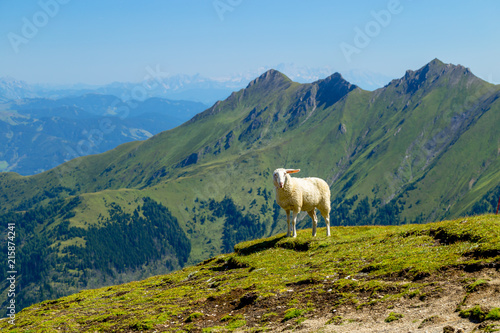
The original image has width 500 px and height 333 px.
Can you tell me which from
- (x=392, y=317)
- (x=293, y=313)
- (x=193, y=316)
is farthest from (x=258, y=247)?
(x=392, y=317)

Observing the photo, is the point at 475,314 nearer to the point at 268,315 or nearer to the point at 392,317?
the point at 392,317

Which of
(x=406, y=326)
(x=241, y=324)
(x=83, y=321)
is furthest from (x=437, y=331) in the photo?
(x=83, y=321)

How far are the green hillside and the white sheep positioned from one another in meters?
3.63

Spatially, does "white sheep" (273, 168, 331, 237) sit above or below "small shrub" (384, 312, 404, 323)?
above

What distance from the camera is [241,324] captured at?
2333 cm

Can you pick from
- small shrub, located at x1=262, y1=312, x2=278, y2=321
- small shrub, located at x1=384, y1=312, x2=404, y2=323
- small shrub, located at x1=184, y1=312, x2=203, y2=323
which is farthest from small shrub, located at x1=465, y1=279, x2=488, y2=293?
small shrub, located at x1=184, y1=312, x2=203, y2=323

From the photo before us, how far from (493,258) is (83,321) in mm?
29281

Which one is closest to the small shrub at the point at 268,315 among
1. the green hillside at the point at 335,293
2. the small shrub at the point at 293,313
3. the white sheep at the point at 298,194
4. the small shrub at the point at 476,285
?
the green hillside at the point at 335,293

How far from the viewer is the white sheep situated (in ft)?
139

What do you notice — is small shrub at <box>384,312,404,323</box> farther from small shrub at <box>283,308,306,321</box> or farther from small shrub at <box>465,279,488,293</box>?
small shrub at <box>283,308,306,321</box>

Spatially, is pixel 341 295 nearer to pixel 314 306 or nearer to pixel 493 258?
pixel 314 306

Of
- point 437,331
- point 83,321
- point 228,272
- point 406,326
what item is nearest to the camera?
point 437,331

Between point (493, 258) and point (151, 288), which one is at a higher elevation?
point (493, 258)

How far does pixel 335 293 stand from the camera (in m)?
24.5
